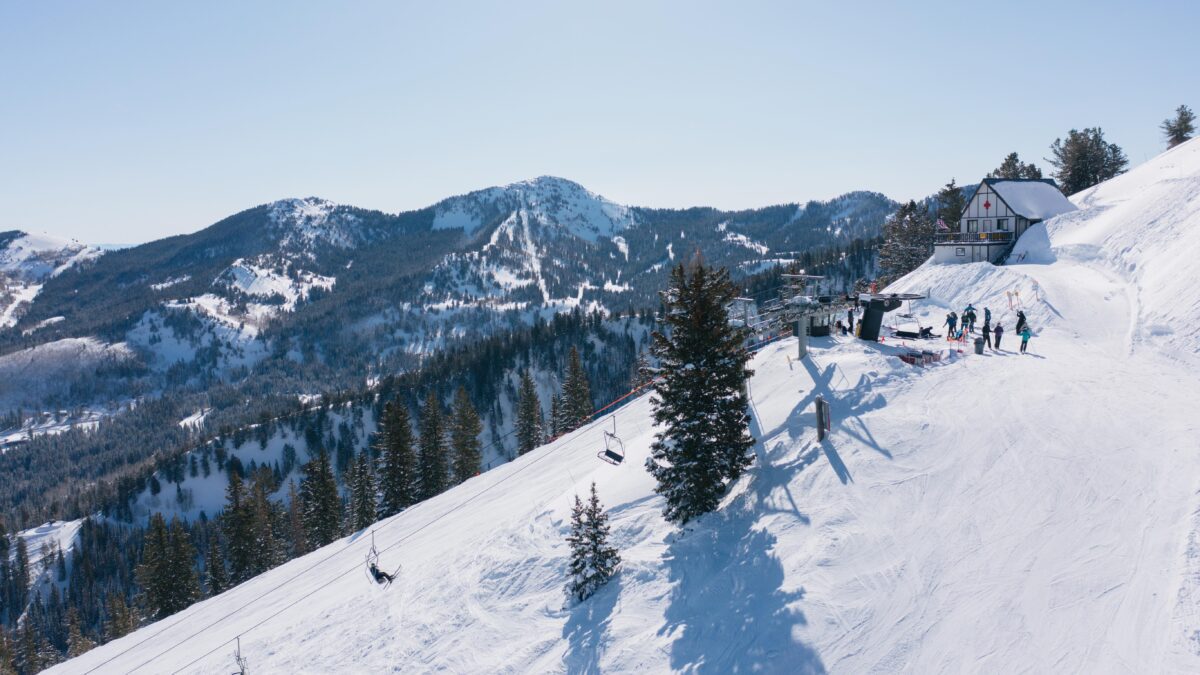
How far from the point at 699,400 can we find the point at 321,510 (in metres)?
52.0

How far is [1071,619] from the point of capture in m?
11.4

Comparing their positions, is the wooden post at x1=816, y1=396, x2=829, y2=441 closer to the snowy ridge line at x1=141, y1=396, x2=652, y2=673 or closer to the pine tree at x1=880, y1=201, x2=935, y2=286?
the snowy ridge line at x1=141, y1=396, x2=652, y2=673

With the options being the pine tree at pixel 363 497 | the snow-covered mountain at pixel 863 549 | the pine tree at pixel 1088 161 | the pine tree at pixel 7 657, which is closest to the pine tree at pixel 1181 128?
the pine tree at pixel 1088 161

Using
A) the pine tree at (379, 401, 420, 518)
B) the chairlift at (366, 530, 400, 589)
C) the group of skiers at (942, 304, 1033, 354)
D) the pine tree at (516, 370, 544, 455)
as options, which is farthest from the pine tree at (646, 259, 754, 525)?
the pine tree at (516, 370, 544, 455)

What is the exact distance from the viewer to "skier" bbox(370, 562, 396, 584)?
23344 mm

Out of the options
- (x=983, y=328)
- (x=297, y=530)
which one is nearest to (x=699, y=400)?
(x=983, y=328)

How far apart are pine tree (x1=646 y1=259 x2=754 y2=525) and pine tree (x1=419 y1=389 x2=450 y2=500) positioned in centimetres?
4162

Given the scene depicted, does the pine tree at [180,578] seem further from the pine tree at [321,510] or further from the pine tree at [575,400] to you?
the pine tree at [575,400]

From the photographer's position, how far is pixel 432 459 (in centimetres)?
5634

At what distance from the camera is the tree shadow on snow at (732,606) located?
504 inches

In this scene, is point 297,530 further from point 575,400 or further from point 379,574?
point 379,574

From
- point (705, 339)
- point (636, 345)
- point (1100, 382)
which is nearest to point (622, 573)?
point (705, 339)

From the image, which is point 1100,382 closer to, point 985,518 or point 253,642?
point 985,518

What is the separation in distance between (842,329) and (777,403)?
897cm
